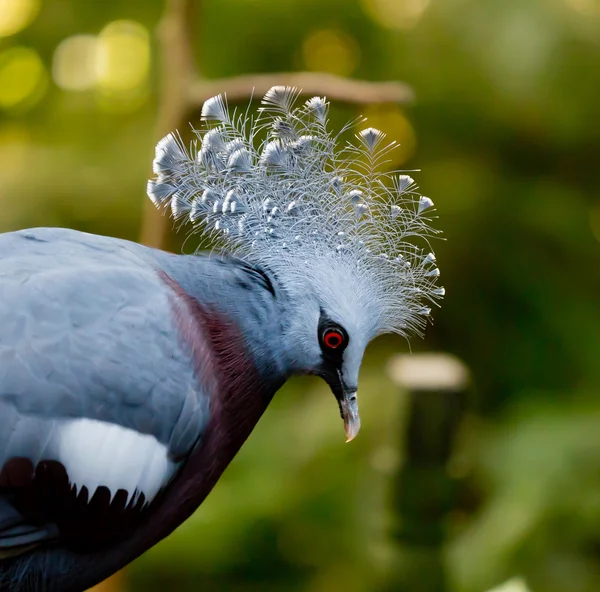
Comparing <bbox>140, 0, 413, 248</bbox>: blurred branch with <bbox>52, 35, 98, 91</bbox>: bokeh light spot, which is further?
<bbox>52, 35, 98, 91</bbox>: bokeh light spot

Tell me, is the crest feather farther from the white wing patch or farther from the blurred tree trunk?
the blurred tree trunk

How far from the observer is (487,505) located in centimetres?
210

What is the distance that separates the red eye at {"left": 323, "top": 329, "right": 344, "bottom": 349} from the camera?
1.00 metres

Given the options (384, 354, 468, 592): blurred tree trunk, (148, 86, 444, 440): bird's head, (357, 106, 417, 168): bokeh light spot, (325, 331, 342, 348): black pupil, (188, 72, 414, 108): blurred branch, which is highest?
(188, 72, 414, 108): blurred branch

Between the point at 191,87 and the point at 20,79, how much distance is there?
1.22 meters

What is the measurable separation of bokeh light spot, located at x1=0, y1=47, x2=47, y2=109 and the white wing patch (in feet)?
6.42

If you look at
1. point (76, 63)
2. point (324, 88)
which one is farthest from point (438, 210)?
point (76, 63)

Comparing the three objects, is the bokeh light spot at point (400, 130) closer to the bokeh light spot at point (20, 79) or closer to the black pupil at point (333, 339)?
the bokeh light spot at point (20, 79)

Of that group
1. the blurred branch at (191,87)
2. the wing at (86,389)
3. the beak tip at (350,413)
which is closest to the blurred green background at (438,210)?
the blurred branch at (191,87)

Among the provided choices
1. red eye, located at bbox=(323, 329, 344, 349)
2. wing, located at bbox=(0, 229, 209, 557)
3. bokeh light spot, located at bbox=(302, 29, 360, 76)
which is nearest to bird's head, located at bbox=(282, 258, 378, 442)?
red eye, located at bbox=(323, 329, 344, 349)

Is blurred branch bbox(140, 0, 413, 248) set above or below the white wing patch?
above

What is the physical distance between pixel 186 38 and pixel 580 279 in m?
1.40

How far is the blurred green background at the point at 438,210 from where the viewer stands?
2.13 metres

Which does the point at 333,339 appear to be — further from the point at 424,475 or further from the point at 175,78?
the point at 175,78
